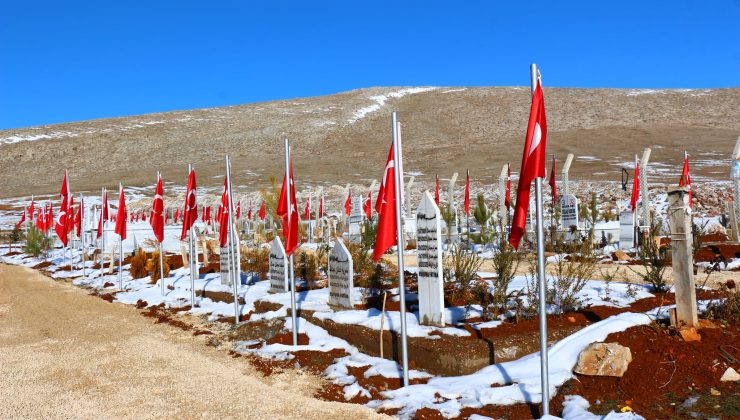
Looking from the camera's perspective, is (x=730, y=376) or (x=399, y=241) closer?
(x=730, y=376)

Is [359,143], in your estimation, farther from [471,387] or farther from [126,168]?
[471,387]

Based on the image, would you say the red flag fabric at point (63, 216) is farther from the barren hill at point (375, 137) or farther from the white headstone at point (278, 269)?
the barren hill at point (375, 137)

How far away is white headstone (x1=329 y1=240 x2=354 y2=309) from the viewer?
364 inches

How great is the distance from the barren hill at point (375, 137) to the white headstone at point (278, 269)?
119 ft

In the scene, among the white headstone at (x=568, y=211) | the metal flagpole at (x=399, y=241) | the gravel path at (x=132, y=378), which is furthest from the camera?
the white headstone at (x=568, y=211)

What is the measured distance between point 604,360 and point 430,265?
2.49m

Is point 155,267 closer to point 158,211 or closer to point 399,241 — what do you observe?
point 158,211

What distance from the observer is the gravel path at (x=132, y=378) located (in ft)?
→ 19.5

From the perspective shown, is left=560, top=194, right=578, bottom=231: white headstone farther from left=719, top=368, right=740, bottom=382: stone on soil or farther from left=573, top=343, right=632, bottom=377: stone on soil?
left=719, top=368, right=740, bottom=382: stone on soil

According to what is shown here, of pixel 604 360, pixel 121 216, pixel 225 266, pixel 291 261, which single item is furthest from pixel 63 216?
pixel 604 360

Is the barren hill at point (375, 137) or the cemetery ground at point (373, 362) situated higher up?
the barren hill at point (375, 137)

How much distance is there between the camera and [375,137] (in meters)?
76.1

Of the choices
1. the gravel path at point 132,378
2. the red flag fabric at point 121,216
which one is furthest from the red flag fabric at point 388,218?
the red flag fabric at point 121,216

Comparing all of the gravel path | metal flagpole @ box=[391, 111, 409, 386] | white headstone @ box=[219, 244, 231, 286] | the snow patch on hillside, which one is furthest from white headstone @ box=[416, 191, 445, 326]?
the snow patch on hillside
